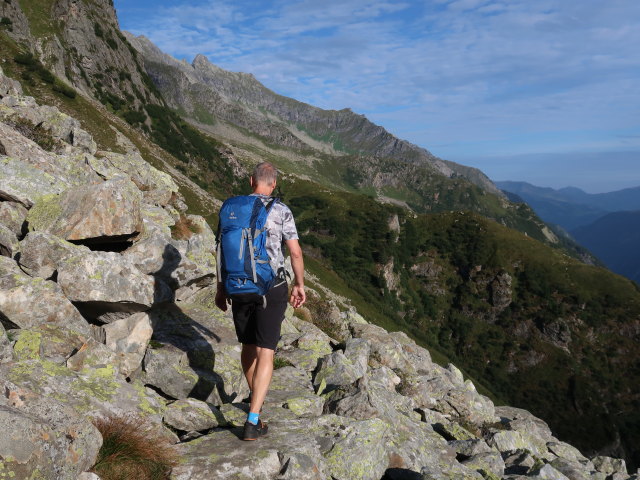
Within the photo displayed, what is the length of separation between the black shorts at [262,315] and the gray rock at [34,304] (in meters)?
4.25

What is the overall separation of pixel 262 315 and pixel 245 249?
4.53ft

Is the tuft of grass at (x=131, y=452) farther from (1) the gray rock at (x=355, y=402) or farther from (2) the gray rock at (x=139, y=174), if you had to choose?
(2) the gray rock at (x=139, y=174)

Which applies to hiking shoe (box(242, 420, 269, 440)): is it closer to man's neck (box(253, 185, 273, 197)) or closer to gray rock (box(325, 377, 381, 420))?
gray rock (box(325, 377, 381, 420))

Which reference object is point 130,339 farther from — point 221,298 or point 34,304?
point 221,298

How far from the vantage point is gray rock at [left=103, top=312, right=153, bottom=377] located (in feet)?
31.9

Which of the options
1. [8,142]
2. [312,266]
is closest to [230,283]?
[8,142]

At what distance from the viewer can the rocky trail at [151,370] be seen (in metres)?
6.63

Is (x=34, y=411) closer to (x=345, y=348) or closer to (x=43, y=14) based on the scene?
(x=345, y=348)

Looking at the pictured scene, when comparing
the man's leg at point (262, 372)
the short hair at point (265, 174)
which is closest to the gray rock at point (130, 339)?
the man's leg at point (262, 372)

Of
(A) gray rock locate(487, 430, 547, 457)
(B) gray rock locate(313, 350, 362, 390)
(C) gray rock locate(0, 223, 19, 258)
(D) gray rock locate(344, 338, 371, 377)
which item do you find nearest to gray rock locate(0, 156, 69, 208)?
(C) gray rock locate(0, 223, 19, 258)

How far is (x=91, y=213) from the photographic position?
1208cm

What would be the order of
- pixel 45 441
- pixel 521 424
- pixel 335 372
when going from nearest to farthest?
pixel 45 441 < pixel 335 372 < pixel 521 424

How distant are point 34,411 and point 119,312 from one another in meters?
5.54

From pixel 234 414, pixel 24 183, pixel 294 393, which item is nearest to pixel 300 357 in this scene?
pixel 294 393
